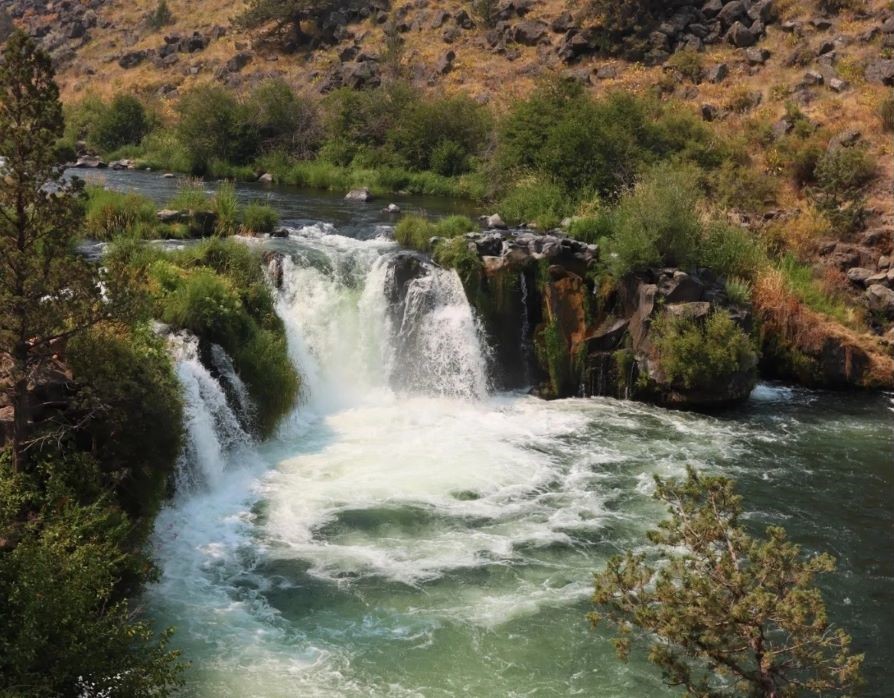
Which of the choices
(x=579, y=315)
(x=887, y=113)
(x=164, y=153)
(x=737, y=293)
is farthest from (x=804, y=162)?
(x=164, y=153)

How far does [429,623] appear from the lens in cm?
938

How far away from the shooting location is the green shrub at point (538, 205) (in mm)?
23234

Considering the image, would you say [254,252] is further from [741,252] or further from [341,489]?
[741,252]

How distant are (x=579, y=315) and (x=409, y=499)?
738cm

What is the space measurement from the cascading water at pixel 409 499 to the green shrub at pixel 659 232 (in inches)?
126

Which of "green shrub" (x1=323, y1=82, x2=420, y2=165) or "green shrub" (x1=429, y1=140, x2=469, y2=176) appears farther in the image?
"green shrub" (x1=323, y1=82, x2=420, y2=165)

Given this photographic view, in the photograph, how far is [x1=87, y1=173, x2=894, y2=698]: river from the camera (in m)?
8.80

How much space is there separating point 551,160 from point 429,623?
60.7 ft

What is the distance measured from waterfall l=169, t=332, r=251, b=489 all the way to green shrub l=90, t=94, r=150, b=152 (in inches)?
1288

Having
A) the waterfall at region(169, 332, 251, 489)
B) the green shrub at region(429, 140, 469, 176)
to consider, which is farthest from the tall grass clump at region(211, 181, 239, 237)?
the green shrub at region(429, 140, 469, 176)

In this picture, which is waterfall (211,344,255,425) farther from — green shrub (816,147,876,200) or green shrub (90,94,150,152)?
green shrub (90,94,150,152)

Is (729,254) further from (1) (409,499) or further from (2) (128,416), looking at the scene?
(2) (128,416)

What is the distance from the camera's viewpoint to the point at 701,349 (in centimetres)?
1658

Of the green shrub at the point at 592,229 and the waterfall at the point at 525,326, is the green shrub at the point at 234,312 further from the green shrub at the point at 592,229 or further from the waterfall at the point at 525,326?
the green shrub at the point at 592,229
